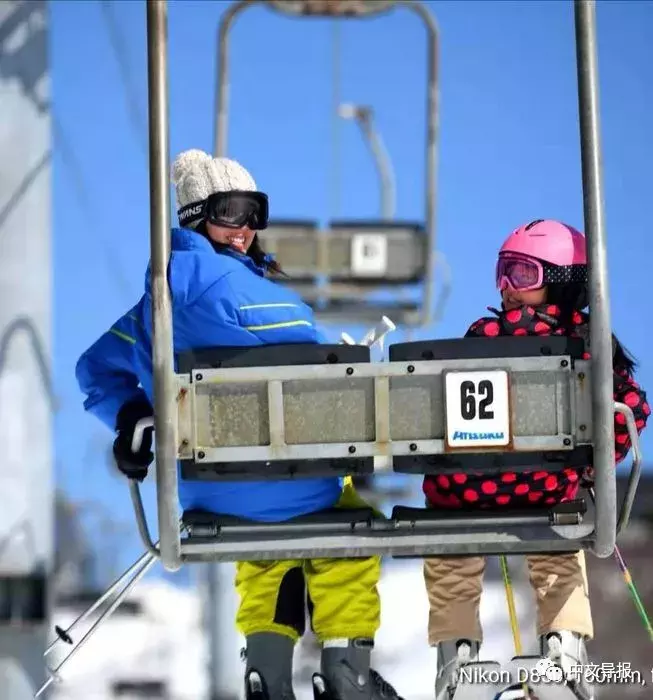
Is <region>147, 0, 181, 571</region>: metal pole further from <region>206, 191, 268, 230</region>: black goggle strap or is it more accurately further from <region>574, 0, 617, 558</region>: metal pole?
<region>574, 0, 617, 558</region>: metal pole

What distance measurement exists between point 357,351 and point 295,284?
25.2ft

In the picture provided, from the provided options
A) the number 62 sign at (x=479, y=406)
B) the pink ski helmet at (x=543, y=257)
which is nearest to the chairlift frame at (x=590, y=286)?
the number 62 sign at (x=479, y=406)

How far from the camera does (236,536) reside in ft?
16.1

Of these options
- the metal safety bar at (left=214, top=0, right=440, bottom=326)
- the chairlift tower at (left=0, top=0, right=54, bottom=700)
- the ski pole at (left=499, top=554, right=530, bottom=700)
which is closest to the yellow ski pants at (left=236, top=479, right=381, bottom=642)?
the ski pole at (left=499, top=554, right=530, bottom=700)

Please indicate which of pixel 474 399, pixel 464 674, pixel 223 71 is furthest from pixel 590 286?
pixel 223 71

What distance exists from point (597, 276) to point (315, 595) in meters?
1.12

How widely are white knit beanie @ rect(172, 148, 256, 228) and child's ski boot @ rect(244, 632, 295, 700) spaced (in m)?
1.10

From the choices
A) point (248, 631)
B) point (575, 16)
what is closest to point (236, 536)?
point (248, 631)

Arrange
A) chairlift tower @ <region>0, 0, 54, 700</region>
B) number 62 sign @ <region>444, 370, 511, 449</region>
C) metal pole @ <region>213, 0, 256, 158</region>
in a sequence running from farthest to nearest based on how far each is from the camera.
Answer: metal pole @ <region>213, 0, 256, 158</region> < chairlift tower @ <region>0, 0, 54, 700</region> < number 62 sign @ <region>444, 370, 511, 449</region>

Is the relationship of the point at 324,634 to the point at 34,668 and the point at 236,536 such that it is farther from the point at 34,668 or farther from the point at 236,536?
the point at 34,668

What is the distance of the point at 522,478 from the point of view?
5.10m

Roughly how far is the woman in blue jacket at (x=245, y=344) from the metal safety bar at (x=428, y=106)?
5.33 metres

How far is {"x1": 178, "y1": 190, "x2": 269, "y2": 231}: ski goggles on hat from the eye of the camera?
17.1 ft

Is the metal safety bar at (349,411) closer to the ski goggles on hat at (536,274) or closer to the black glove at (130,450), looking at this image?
the black glove at (130,450)
